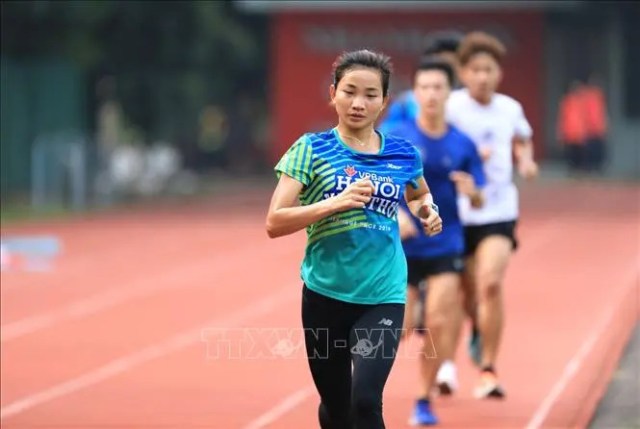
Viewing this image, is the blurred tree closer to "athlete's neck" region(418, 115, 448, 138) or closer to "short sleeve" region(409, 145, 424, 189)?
"athlete's neck" region(418, 115, 448, 138)

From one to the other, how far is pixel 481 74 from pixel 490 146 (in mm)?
448

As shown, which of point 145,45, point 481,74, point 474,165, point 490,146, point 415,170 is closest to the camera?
point 415,170

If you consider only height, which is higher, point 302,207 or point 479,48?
point 479,48

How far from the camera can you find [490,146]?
11469 mm

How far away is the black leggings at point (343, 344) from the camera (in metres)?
7.29

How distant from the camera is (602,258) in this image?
2188 centimetres

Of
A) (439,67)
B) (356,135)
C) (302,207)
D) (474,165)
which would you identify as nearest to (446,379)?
(474,165)

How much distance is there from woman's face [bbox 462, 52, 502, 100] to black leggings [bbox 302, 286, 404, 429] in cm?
409

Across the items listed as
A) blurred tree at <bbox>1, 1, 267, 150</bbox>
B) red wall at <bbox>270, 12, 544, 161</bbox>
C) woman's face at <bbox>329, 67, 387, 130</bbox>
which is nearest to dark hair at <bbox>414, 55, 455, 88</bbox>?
woman's face at <bbox>329, 67, 387, 130</bbox>

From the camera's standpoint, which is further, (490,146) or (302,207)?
(490,146)

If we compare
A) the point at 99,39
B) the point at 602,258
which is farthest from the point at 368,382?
the point at 99,39

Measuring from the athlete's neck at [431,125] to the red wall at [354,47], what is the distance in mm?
32117

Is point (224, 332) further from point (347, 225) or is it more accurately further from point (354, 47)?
point (354, 47)

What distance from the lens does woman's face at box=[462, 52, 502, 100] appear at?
1136 cm
